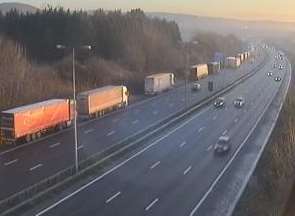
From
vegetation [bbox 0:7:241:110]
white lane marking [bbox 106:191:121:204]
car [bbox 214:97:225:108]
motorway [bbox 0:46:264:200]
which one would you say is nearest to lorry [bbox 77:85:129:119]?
motorway [bbox 0:46:264:200]

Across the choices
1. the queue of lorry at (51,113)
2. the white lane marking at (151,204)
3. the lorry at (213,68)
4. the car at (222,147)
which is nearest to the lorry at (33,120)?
the queue of lorry at (51,113)

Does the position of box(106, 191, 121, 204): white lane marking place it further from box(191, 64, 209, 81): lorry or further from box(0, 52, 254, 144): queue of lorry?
box(191, 64, 209, 81): lorry

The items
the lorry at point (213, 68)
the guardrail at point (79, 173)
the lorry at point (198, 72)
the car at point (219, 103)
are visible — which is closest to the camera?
the guardrail at point (79, 173)

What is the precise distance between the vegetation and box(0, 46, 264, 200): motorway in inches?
364

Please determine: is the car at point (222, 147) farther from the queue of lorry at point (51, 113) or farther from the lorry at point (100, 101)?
the lorry at point (100, 101)

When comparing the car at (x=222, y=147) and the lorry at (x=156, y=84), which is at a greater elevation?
the car at (x=222, y=147)

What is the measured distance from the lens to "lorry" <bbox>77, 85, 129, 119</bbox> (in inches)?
1865

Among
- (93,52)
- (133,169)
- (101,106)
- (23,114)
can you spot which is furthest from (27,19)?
(133,169)

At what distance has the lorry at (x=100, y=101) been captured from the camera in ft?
155

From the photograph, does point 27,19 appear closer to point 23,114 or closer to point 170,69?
point 170,69

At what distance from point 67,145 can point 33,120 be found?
10.8 feet

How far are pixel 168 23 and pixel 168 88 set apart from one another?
5845 centimetres

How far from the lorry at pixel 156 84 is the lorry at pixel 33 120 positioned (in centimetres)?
2543

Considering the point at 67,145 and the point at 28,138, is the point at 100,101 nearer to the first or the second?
the point at 28,138
